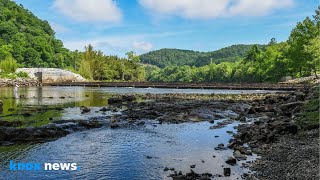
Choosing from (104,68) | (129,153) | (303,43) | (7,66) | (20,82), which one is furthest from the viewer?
(104,68)

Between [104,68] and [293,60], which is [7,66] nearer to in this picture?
[104,68]

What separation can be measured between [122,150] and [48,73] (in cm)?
14775

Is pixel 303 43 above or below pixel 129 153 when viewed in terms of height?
above

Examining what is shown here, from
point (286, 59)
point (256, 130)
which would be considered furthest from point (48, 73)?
point (256, 130)

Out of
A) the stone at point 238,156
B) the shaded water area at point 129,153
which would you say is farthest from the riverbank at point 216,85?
the stone at point 238,156

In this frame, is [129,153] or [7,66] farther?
[7,66]

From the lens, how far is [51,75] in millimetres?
157625

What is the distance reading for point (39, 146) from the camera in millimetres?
19922

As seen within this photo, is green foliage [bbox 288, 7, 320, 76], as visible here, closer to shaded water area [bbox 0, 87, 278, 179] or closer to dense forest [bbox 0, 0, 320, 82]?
dense forest [bbox 0, 0, 320, 82]

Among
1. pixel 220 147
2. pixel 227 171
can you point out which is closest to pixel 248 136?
pixel 220 147

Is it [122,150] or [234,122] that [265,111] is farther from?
[122,150]

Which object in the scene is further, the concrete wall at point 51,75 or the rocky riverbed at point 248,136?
the concrete wall at point 51,75

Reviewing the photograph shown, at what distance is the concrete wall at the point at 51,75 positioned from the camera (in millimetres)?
154375

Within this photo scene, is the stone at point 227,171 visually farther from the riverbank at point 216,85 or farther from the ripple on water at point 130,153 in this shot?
the riverbank at point 216,85
